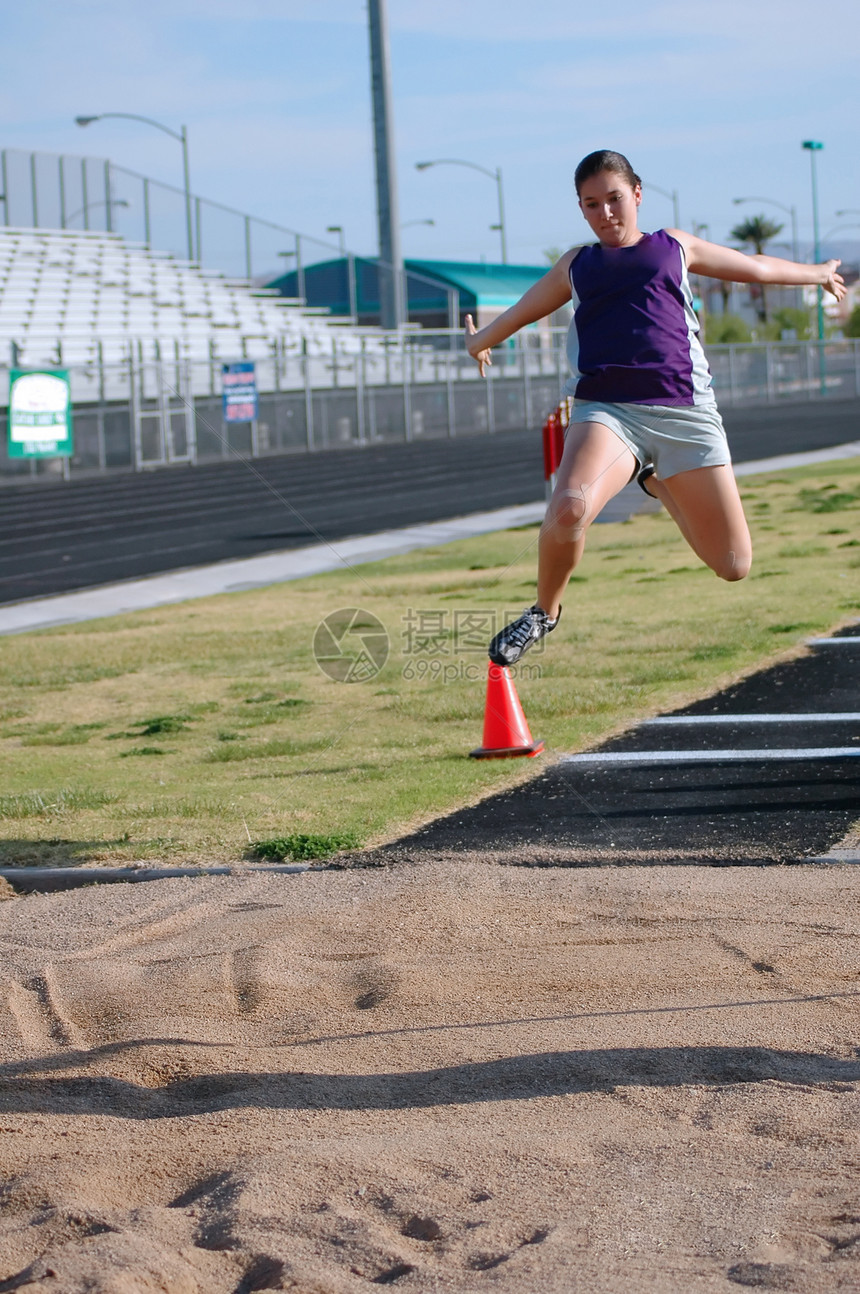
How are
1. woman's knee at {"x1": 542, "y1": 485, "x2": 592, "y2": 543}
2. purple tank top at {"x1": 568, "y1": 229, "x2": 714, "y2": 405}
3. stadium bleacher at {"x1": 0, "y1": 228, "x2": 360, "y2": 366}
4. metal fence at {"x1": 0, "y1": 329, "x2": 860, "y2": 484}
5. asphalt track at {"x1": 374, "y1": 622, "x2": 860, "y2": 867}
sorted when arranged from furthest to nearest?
1. stadium bleacher at {"x1": 0, "y1": 228, "x2": 360, "y2": 366}
2. metal fence at {"x1": 0, "y1": 329, "x2": 860, "y2": 484}
3. asphalt track at {"x1": 374, "y1": 622, "x2": 860, "y2": 867}
4. purple tank top at {"x1": 568, "y1": 229, "x2": 714, "y2": 405}
5. woman's knee at {"x1": 542, "y1": 485, "x2": 592, "y2": 543}

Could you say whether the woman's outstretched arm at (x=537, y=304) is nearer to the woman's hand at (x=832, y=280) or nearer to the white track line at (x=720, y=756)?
the woman's hand at (x=832, y=280)

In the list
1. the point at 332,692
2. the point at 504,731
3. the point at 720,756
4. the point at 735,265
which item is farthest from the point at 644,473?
the point at 332,692

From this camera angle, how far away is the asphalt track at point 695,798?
600 centimetres

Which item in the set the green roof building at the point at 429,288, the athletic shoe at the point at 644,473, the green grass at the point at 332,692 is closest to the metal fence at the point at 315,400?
the green roof building at the point at 429,288

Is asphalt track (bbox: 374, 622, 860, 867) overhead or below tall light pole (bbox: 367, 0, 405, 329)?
below

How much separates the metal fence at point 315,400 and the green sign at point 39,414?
976mm

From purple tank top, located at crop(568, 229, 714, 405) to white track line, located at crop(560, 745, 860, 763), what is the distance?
254cm

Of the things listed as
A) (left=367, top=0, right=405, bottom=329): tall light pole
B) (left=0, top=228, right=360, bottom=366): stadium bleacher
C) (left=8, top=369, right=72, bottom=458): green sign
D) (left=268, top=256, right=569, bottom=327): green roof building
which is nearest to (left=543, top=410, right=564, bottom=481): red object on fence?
(left=8, top=369, right=72, bottom=458): green sign

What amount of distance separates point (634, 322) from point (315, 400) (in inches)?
1366

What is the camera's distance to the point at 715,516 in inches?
217

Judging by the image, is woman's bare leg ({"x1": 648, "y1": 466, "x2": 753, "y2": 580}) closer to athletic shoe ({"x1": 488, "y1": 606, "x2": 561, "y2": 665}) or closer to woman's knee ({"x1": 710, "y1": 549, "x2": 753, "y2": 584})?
woman's knee ({"x1": 710, "y1": 549, "x2": 753, "y2": 584})

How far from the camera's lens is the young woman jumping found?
17.3 feet

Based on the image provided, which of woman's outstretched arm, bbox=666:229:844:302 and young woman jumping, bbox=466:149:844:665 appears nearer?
young woman jumping, bbox=466:149:844:665

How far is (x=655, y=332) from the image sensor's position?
17.5ft
